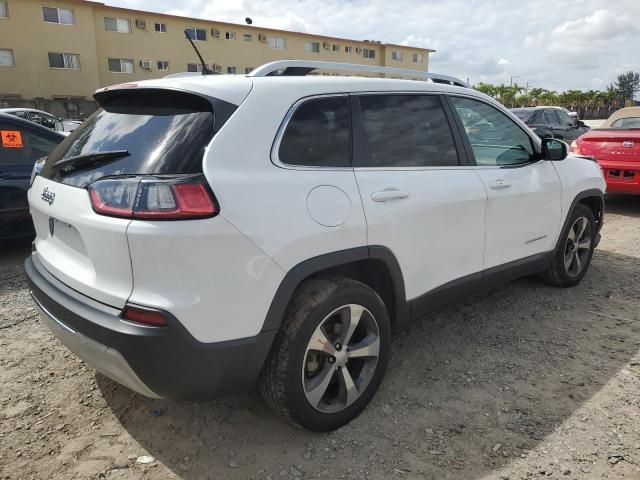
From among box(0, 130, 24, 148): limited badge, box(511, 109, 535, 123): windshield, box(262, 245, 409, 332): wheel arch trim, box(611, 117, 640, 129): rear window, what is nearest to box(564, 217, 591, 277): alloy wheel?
box(262, 245, 409, 332): wheel arch trim

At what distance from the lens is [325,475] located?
7.54ft

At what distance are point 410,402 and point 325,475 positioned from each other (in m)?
0.75

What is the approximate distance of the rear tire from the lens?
4.34m

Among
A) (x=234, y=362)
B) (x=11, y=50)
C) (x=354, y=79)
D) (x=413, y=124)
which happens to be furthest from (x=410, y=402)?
(x=11, y=50)

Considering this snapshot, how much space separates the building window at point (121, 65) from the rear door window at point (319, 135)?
118ft

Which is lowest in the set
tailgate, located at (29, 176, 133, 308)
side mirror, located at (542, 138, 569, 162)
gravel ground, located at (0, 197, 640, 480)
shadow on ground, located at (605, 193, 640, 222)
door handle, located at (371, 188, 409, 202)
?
gravel ground, located at (0, 197, 640, 480)

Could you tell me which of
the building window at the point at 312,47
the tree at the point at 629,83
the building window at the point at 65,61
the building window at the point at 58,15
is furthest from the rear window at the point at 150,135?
the tree at the point at 629,83

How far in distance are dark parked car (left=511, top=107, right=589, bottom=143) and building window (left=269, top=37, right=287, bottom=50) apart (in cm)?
3127

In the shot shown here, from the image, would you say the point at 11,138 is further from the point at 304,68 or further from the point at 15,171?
the point at 304,68

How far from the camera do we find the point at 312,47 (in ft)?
140

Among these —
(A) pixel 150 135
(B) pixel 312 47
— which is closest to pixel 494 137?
(A) pixel 150 135

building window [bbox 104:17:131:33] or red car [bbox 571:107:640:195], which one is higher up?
building window [bbox 104:17:131:33]

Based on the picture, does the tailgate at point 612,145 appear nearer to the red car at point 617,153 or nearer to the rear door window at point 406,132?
the red car at point 617,153

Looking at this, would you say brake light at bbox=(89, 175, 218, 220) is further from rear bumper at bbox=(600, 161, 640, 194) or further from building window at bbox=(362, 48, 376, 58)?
building window at bbox=(362, 48, 376, 58)
